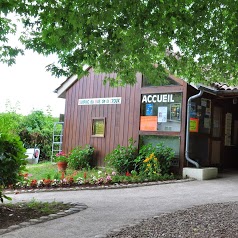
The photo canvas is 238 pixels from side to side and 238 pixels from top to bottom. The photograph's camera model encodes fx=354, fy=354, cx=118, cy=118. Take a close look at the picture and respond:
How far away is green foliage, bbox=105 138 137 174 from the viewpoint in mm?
11430

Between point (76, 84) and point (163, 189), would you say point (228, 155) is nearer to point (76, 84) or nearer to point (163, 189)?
point (163, 189)

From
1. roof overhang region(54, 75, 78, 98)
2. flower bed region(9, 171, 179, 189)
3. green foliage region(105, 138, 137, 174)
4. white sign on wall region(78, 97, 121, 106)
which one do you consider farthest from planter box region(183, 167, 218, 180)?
roof overhang region(54, 75, 78, 98)

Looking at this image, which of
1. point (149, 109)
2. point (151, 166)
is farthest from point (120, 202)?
point (149, 109)

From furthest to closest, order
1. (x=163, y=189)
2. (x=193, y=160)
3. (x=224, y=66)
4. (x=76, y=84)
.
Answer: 1. (x=76, y=84)
2. (x=193, y=160)
3. (x=163, y=189)
4. (x=224, y=66)

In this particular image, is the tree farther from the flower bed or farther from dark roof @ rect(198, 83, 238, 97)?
dark roof @ rect(198, 83, 238, 97)

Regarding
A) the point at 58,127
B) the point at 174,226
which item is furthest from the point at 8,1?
the point at 58,127

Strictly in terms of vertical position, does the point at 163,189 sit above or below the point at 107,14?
below

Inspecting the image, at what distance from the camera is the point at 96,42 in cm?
489

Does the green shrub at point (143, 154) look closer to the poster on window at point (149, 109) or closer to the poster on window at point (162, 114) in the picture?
the poster on window at point (162, 114)

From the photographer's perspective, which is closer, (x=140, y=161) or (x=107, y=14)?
(x=107, y=14)

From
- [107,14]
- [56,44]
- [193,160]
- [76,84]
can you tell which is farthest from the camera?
[76,84]

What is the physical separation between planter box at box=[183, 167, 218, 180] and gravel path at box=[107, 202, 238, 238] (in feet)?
14.9

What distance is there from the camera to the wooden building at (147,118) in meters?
11.2

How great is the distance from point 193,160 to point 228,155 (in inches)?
106
